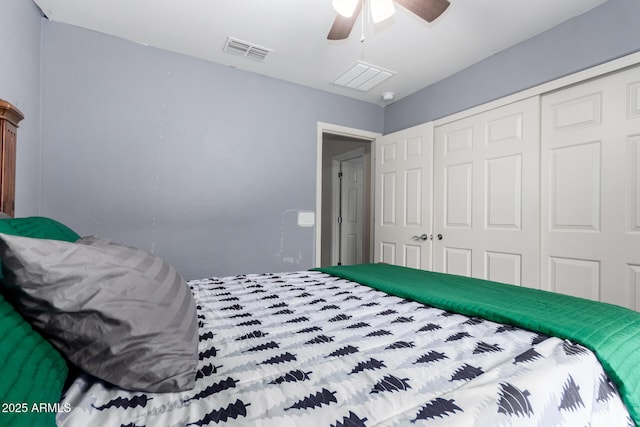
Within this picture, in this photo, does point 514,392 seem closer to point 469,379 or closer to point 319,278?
point 469,379

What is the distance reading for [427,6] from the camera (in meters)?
1.59

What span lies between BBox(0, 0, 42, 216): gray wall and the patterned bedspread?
1707 mm

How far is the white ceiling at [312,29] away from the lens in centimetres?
194

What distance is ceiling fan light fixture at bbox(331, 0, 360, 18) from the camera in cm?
156

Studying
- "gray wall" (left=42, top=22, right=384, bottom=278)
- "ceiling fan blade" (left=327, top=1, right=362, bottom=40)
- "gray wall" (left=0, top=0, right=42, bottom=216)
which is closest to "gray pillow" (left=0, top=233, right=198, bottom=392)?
"gray wall" (left=0, top=0, right=42, bottom=216)

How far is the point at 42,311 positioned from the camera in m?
0.58

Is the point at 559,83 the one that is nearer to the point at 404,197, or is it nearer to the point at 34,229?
the point at 404,197

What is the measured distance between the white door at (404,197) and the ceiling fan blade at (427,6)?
4.59 ft

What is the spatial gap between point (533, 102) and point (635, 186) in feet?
2.89

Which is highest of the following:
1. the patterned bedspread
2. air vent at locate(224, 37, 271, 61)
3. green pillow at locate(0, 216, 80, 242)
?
air vent at locate(224, 37, 271, 61)

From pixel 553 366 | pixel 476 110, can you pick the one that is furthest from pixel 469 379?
pixel 476 110

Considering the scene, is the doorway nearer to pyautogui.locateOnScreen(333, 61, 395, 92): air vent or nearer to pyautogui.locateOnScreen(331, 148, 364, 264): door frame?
pyautogui.locateOnScreen(331, 148, 364, 264): door frame

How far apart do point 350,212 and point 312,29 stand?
10.5ft

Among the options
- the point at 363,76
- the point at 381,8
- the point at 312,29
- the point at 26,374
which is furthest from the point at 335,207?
the point at 26,374
